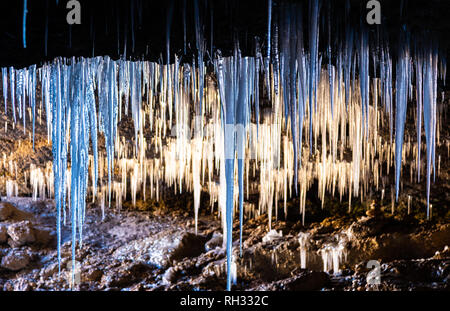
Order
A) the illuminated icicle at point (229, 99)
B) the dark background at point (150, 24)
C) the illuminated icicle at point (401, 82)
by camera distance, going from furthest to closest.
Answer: the illuminated icicle at point (229, 99)
the illuminated icicle at point (401, 82)
the dark background at point (150, 24)

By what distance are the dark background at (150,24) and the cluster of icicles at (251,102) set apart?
0.56ft

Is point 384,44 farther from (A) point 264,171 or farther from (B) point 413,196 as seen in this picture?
(B) point 413,196

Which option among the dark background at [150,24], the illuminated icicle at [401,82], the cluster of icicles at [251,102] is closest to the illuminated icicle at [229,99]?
the cluster of icicles at [251,102]

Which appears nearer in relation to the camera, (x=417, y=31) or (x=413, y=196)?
(x=417, y=31)

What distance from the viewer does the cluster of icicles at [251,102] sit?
128 inches

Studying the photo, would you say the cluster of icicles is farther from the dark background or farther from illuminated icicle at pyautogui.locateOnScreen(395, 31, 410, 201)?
the dark background

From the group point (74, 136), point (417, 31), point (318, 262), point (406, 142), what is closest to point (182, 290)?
point (318, 262)

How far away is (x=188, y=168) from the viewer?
9.12m

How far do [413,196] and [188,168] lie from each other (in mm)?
5070

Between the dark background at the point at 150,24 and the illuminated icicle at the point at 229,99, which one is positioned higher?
the dark background at the point at 150,24

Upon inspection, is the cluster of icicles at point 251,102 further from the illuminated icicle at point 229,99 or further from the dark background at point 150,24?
the dark background at point 150,24

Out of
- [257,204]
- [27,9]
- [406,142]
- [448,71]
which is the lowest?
[257,204]

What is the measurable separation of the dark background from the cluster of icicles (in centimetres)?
17

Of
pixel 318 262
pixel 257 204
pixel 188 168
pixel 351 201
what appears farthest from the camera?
pixel 257 204
